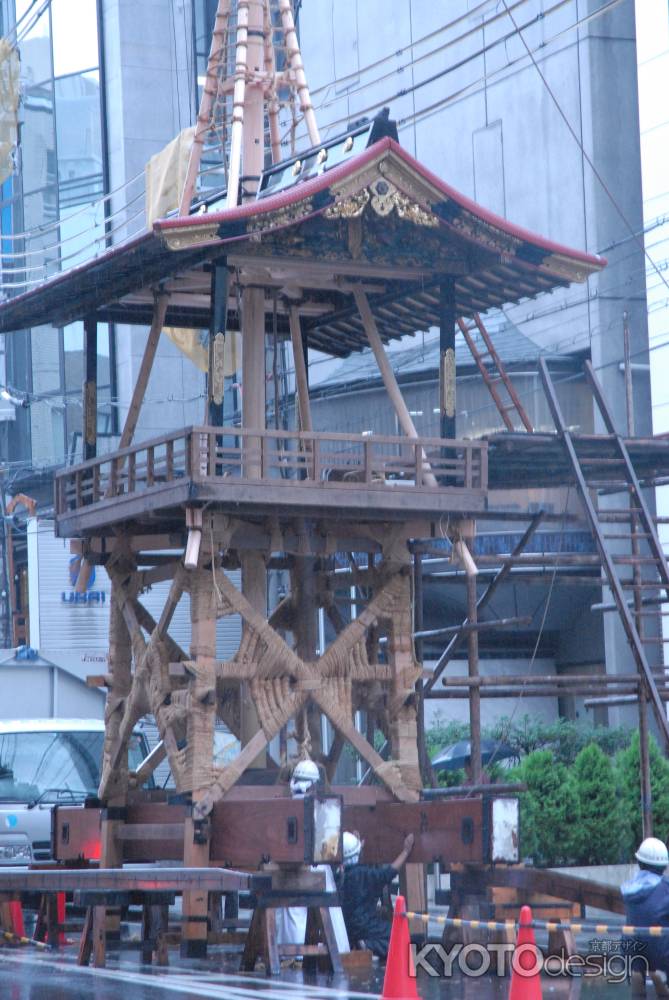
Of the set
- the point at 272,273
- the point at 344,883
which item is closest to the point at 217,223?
the point at 272,273

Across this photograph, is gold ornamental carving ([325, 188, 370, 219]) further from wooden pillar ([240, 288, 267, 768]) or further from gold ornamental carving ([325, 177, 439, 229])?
wooden pillar ([240, 288, 267, 768])

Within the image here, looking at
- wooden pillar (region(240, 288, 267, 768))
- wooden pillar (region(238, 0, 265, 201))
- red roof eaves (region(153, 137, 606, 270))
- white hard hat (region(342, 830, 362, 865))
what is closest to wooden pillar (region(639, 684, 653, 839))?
white hard hat (region(342, 830, 362, 865))

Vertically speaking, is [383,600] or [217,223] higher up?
[217,223]

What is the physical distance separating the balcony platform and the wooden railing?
0.01 meters

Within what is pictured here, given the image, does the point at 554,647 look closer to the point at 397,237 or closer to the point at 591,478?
the point at 591,478

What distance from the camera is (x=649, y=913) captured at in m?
11.8

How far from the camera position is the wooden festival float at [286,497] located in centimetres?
1602

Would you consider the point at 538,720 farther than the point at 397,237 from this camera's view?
Yes

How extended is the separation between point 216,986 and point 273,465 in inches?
205

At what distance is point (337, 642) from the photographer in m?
17.0

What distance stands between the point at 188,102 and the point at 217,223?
26354 millimetres

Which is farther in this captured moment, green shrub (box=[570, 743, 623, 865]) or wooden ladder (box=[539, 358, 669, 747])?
green shrub (box=[570, 743, 623, 865])

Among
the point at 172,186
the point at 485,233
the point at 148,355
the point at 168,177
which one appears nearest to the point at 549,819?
the point at 148,355

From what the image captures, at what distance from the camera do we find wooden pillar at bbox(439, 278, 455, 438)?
18.0 metres
